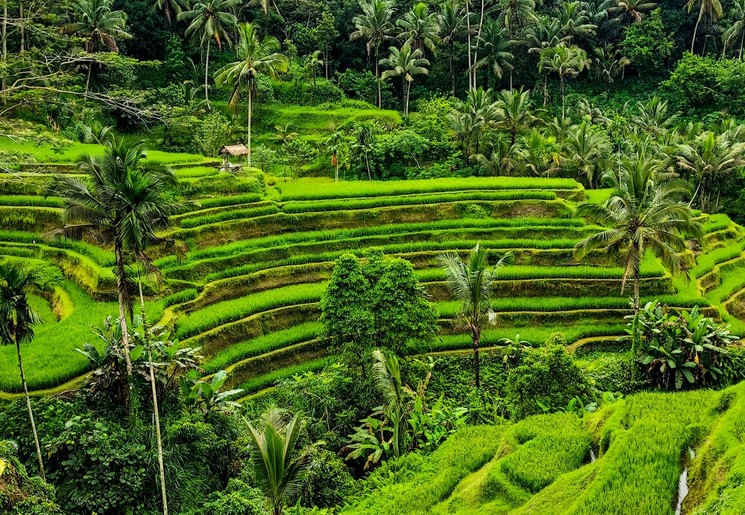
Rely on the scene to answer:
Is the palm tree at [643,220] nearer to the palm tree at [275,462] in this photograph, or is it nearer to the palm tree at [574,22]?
the palm tree at [275,462]

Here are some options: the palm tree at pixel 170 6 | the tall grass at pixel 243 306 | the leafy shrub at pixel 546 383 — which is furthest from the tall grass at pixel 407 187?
the palm tree at pixel 170 6

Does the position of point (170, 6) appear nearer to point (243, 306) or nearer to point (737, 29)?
point (243, 306)

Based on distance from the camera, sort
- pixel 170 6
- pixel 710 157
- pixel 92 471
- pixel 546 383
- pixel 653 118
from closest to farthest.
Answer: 1. pixel 92 471
2. pixel 546 383
3. pixel 710 157
4. pixel 653 118
5. pixel 170 6

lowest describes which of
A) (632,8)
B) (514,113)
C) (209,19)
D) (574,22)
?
(514,113)

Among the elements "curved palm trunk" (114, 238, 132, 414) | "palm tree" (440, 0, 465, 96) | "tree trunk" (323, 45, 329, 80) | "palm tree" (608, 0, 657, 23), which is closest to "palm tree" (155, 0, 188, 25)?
"tree trunk" (323, 45, 329, 80)

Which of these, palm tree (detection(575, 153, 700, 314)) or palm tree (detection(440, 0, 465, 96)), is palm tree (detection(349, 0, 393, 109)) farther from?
palm tree (detection(575, 153, 700, 314))

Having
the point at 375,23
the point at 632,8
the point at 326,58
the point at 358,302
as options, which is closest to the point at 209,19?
the point at 326,58

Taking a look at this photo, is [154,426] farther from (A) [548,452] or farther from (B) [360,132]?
(B) [360,132]
